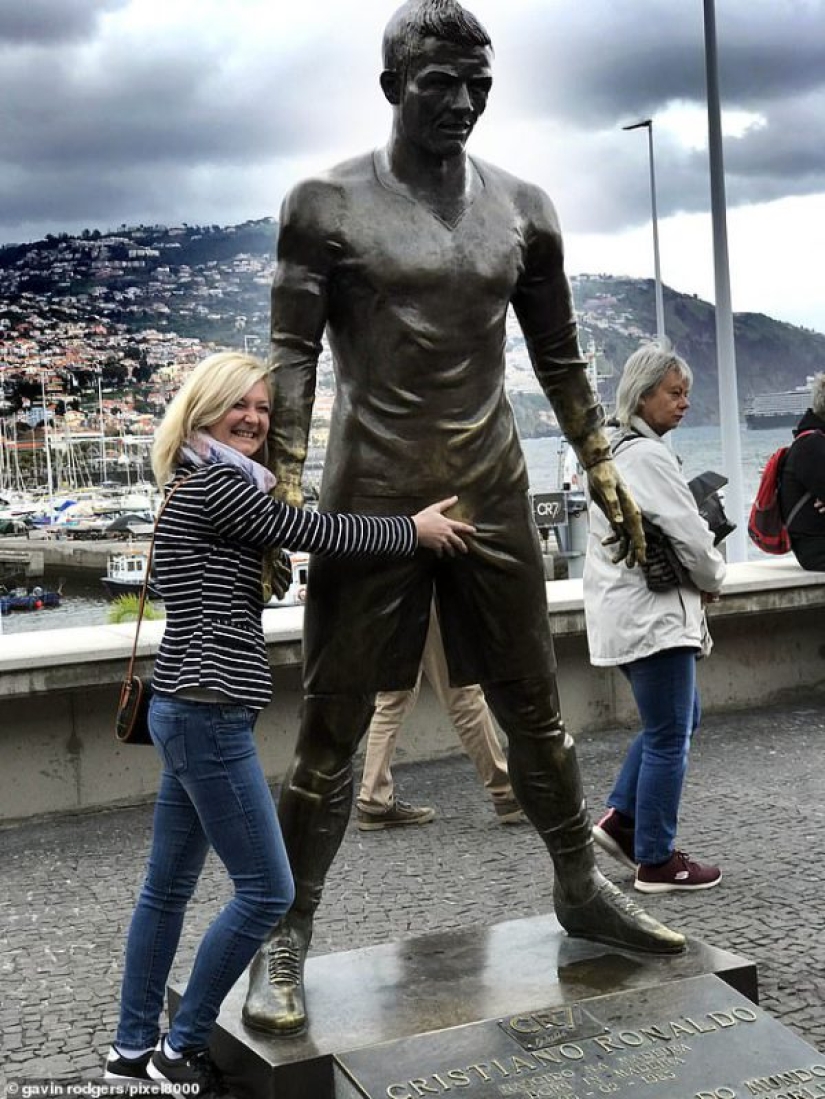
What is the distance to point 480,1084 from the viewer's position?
334cm

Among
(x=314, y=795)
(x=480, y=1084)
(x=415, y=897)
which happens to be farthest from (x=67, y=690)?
(x=480, y=1084)

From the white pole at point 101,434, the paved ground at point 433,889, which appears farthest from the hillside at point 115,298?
the paved ground at point 433,889

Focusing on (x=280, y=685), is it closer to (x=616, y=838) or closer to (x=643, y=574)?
(x=616, y=838)

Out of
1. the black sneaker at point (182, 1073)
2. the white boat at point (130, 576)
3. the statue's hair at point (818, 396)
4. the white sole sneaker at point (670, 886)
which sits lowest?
the white sole sneaker at point (670, 886)

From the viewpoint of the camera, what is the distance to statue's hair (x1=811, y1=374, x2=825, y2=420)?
7941 millimetres

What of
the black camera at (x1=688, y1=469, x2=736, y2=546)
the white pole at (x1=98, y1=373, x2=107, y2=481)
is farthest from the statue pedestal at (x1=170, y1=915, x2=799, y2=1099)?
the white pole at (x1=98, y1=373, x2=107, y2=481)

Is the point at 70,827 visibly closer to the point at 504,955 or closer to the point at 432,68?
the point at 504,955

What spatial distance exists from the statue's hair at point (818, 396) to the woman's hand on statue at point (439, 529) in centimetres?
468

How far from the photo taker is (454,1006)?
3.71 m

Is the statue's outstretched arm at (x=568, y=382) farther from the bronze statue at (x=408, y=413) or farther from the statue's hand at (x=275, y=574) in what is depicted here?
the statue's hand at (x=275, y=574)

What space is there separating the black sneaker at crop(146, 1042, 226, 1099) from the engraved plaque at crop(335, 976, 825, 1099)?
1.15 feet

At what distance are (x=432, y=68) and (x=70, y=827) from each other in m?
4.26

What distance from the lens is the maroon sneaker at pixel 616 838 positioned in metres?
5.65

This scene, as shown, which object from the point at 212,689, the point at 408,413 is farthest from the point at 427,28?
the point at 212,689
